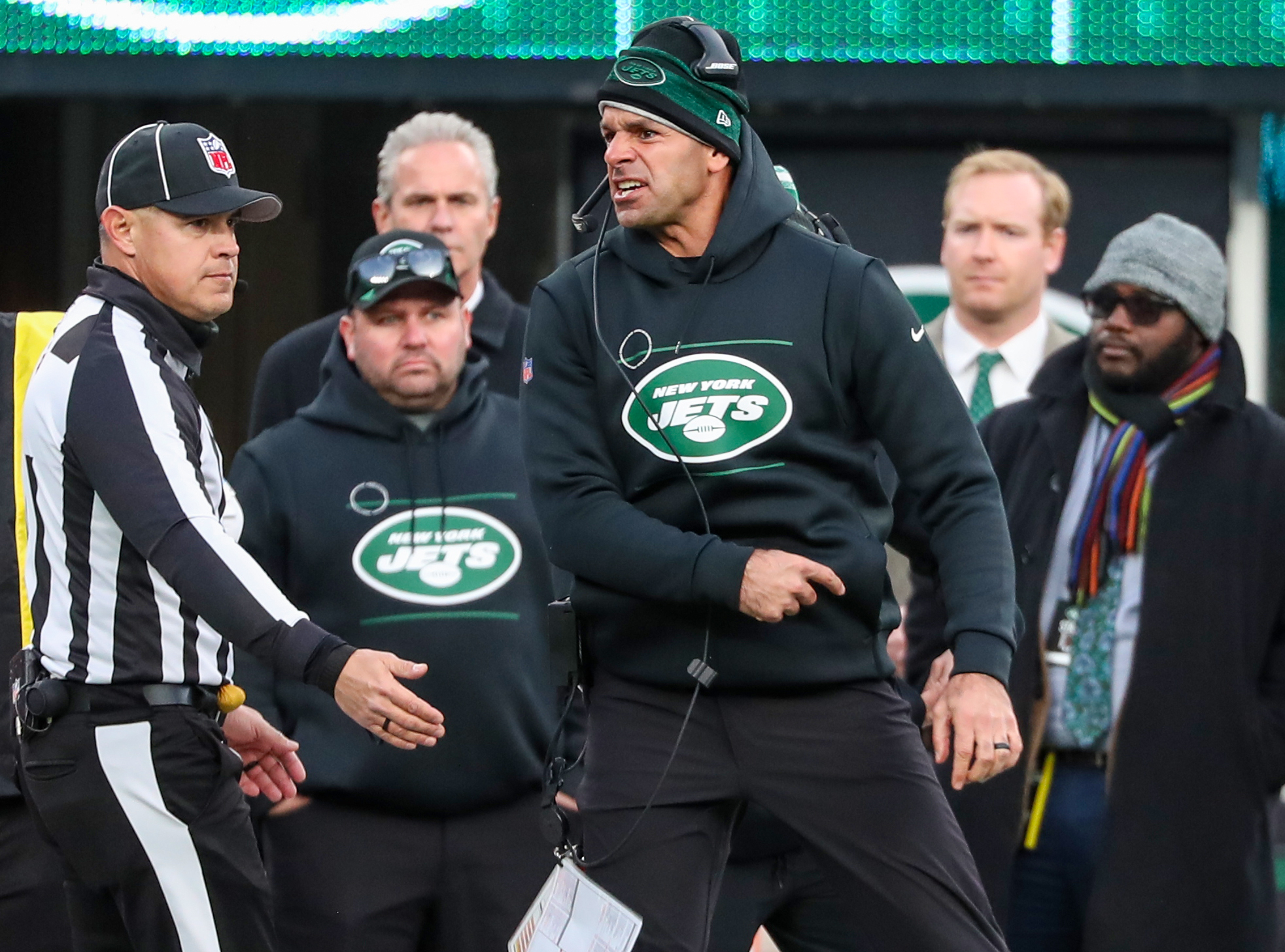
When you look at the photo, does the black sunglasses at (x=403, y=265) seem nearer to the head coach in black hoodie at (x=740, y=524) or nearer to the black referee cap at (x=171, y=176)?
the black referee cap at (x=171, y=176)

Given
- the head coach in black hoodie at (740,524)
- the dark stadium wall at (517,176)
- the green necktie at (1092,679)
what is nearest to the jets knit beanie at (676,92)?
the head coach in black hoodie at (740,524)

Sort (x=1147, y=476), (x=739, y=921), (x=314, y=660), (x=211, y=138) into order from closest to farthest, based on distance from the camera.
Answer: (x=314, y=660)
(x=211, y=138)
(x=739, y=921)
(x=1147, y=476)

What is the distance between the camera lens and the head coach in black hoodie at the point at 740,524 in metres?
3.26

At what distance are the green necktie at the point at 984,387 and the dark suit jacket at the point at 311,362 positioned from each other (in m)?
1.08

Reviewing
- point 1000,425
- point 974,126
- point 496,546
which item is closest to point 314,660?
point 496,546

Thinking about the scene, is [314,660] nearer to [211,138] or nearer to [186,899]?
[186,899]

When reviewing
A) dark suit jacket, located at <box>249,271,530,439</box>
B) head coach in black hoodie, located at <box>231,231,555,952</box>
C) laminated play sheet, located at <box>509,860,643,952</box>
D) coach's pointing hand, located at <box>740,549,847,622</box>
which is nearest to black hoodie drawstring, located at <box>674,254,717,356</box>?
coach's pointing hand, located at <box>740,549,847,622</box>

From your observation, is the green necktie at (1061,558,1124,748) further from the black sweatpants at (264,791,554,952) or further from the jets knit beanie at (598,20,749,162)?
the jets knit beanie at (598,20,749,162)

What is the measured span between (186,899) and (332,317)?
6.41 ft

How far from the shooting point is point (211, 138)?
12.2ft

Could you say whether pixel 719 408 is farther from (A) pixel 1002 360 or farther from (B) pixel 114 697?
(A) pixel 1002 360

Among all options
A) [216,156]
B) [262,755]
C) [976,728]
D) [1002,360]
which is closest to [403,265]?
[216,156]

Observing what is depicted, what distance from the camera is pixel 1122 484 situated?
14.5 feet

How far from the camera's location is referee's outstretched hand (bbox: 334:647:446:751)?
3297 millimetres
